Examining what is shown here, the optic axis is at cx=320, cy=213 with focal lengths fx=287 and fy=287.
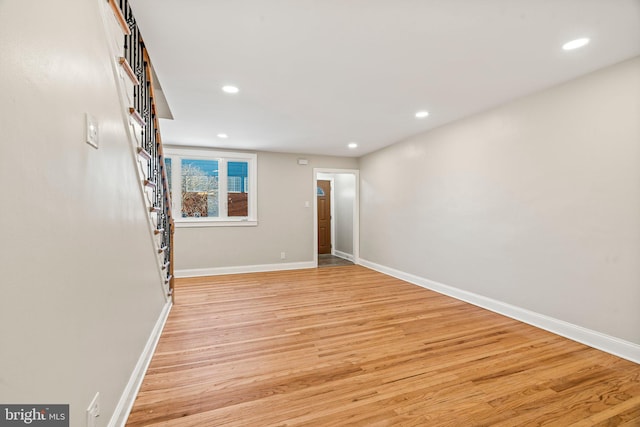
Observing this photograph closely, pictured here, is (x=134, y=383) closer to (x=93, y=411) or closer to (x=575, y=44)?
(x=93, y=411)

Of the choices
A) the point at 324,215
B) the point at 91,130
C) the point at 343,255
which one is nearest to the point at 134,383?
the point at 91,130

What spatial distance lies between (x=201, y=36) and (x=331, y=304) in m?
3.04

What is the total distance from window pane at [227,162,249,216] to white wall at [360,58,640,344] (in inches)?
129

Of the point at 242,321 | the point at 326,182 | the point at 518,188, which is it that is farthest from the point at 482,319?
the point at 326,182

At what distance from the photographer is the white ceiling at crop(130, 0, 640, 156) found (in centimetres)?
176

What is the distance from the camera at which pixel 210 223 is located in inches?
208

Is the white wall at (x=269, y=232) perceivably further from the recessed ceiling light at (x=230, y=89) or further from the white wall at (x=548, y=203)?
the recessed ceiling light at (x=230, y=89)

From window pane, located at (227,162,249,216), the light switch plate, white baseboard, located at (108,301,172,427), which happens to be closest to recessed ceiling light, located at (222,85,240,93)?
the light switch plate

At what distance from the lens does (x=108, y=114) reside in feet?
4.89

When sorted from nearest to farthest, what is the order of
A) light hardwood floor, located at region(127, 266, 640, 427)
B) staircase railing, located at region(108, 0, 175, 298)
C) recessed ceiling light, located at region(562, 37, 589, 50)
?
light hardwood floor, located at region(127, 266, 640, 427) → staircase railing, located at region(108, 0, 175, 298) → recessed ceiling light, located at region(562, 37, 589, 50)

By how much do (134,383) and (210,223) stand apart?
3692 mm

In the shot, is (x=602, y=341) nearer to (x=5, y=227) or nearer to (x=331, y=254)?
(x=5, y=227)

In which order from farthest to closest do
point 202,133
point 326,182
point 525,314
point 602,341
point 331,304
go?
point 326,182 → point 202,133 → point 331,304 → point 525,314 → point 602,341

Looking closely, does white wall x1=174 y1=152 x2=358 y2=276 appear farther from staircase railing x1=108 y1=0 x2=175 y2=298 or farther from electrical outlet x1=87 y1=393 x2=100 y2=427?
electrical outlet x1=87 y1=393 x2=100 y2=427
